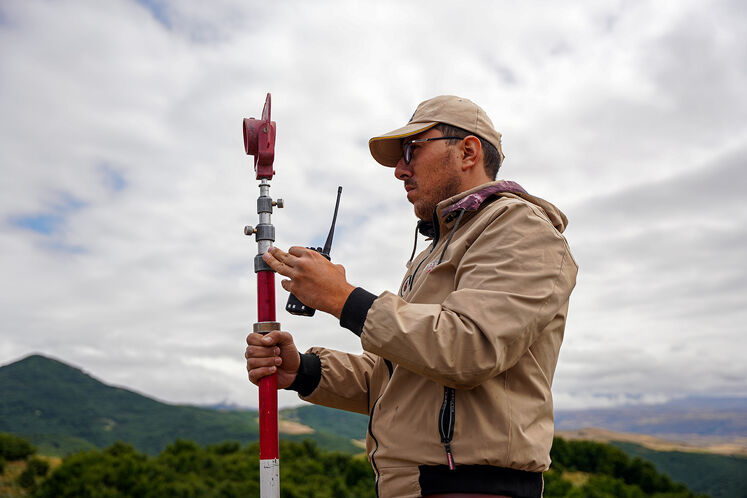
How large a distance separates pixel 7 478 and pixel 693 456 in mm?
32377

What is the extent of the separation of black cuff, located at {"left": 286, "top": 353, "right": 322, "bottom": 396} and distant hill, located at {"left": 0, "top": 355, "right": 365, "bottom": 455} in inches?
1504

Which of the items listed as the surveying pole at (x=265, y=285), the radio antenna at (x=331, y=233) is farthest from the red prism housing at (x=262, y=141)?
the radio antenna at (x=331, y=233)

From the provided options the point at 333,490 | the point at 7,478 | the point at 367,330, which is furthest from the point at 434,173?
the point at 7,478

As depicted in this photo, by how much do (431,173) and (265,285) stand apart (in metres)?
1.12

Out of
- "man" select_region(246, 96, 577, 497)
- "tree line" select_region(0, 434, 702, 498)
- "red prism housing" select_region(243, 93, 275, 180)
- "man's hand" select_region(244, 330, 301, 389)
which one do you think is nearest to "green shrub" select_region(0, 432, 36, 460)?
"tree line" select_region(0, 434, 702, 498)

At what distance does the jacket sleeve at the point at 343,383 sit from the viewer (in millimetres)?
3869

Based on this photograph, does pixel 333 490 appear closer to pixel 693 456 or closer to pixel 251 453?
pixel 251 453

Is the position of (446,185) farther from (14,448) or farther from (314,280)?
(14,448)

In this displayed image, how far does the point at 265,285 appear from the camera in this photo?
3.52 meters

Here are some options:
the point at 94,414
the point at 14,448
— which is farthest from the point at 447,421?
the point at 94,414

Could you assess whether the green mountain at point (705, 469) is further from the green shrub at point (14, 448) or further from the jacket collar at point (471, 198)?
the jacket collar at point (471, 198)

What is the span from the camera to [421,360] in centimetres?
251

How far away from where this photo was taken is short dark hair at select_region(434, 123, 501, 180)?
345 centimetres

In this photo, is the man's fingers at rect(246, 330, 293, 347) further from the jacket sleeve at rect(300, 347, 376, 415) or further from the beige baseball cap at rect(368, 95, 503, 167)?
the beige baseball cap at rect(368, 95, 503, 167)
